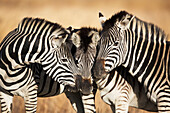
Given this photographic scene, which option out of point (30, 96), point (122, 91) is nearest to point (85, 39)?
point (122, 91)

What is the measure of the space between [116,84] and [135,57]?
2.46 feet

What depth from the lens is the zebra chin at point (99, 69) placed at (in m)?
6.19

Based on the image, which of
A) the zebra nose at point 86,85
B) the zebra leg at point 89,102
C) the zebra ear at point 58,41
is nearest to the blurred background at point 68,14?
the zebra leg at point 89,102

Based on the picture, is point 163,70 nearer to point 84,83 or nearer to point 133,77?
point 133,77

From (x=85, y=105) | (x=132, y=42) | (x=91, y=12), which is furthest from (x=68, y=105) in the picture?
(x=91, y=12)

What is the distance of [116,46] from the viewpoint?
6.30 meters

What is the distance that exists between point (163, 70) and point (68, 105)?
4.19 metres

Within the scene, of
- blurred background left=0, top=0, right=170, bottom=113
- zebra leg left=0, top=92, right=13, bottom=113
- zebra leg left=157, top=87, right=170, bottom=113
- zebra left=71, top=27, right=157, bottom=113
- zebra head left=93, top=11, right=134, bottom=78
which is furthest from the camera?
blurred background left=0, top=0, right=170, bottom=113

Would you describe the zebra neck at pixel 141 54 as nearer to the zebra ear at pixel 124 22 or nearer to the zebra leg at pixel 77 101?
the zebra ear at pixel 124 22

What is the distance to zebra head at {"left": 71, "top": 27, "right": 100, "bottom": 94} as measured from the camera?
621 cm

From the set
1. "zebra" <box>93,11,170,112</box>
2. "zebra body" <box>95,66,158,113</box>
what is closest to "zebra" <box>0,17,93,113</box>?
"zebra" <box>93,11,170,112</box>

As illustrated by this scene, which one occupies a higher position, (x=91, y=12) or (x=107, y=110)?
(x=91, y=12)

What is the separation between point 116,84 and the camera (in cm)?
672

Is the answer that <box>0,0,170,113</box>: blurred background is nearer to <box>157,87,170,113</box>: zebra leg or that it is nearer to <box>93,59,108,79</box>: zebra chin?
<box>93,59,108,79</box>: zebra chin
